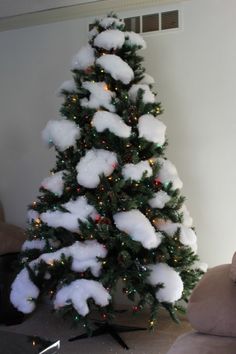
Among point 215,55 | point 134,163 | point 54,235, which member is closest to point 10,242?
point 54,235

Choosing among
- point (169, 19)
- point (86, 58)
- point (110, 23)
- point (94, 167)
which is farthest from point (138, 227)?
point (169, 19)

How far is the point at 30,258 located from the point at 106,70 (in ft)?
4.28

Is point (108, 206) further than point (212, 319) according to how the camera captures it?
Yes

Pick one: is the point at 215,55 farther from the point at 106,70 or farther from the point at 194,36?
the point at 106,70

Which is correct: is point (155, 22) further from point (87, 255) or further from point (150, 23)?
point (87, 255)

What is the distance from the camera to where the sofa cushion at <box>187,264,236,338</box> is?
5.65 ft

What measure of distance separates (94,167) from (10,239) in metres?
1.05

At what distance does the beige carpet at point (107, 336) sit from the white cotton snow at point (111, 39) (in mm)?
1874

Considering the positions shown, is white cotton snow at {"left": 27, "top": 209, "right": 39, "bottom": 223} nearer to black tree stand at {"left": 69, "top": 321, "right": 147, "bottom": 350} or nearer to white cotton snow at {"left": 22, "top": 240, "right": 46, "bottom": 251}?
white cotton snow at {"left": 22, "top": 240, "right": 46, "bottom": 251}

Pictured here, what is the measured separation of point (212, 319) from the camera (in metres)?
1.74

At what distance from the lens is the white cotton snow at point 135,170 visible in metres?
2.54

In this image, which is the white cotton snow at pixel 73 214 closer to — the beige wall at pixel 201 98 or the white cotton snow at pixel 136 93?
the white cotton snow at pixel 136 93

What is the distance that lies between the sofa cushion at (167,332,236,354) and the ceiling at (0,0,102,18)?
8.47 ft

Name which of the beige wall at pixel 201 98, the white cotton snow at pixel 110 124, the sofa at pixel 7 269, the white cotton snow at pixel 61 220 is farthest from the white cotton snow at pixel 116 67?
the sofa at pixel 7 269
